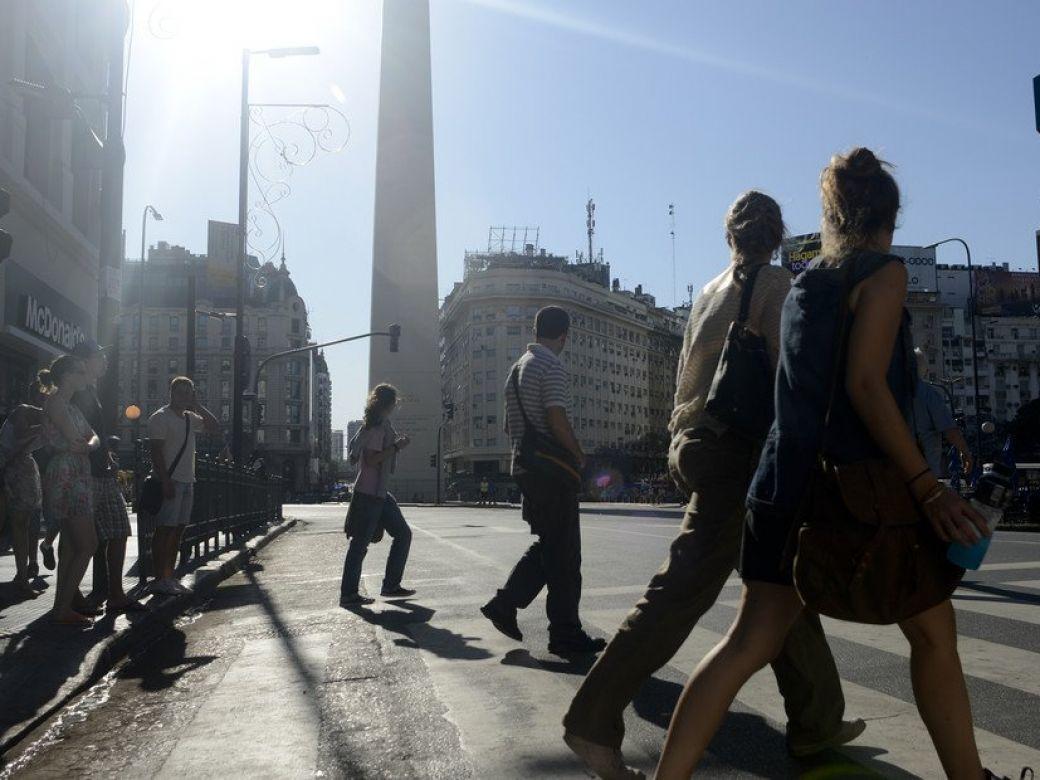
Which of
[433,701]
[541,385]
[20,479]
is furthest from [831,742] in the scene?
[20,479]

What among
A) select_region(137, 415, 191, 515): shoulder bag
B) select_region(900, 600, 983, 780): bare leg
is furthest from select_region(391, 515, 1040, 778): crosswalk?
select_region(137, 415, 191, 515): shoulder bag

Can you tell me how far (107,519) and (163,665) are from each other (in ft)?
6.14

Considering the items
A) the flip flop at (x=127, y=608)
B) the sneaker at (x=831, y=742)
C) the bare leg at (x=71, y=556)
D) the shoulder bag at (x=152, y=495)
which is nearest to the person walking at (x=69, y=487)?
the bare leg at (x=71, y=556)

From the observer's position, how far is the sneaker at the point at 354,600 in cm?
832

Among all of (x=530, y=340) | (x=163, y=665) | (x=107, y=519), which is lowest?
(x=163, y=665)

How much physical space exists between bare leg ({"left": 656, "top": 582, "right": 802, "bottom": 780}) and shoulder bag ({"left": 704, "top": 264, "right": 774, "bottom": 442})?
2.10ft

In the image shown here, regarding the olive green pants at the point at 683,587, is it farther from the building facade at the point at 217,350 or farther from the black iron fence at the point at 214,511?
the building facade at the point at 217,350

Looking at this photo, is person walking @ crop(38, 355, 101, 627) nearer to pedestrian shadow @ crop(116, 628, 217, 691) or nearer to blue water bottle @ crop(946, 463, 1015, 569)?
pedestrian shadow @ crop(116, 628, 217, 691)

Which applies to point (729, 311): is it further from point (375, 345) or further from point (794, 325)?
point (375, 345)

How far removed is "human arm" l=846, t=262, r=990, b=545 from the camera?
2.45m

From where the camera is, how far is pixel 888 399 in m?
2.55

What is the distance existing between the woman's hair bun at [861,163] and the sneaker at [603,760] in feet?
5.82

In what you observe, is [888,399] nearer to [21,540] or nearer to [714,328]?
[714,328]

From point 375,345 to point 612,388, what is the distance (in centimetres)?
5230
